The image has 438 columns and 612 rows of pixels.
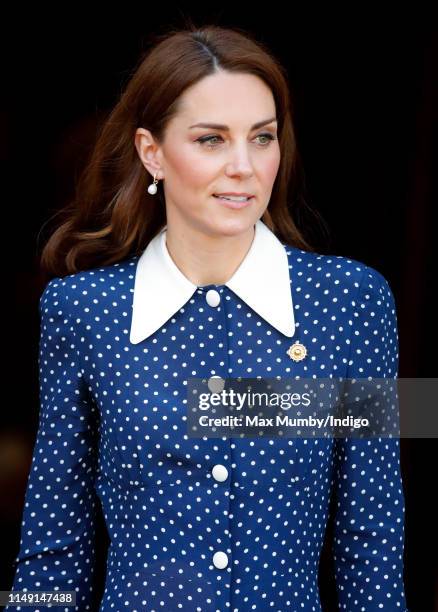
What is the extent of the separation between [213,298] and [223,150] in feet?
0.91

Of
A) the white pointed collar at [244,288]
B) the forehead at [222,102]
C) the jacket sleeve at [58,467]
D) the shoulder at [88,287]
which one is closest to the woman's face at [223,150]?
the forehead at [222,102]

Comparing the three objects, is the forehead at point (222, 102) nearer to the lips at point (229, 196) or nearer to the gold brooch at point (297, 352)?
the lips at point (229, 196)

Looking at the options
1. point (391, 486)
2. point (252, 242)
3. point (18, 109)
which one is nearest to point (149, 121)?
point (252, 242)

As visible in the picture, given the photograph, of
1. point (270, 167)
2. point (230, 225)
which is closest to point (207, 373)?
point (230, 225)

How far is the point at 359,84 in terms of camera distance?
132 inches

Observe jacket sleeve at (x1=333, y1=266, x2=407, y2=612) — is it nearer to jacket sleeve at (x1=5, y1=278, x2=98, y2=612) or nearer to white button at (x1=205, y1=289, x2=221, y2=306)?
white button at (x1=205, y1=289, x2=221, y2=306)

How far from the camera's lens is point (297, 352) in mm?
2023

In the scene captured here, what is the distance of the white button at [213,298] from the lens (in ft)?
6.79

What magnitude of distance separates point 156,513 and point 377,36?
1806 mm

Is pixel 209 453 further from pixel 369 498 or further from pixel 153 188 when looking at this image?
pixel 153 188

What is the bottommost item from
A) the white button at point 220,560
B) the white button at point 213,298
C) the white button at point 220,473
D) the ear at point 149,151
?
the white button at point 220,560

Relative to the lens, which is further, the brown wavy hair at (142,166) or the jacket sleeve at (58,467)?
the jacket sleeve at (58,467)

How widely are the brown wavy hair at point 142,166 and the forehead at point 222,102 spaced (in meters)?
0.02

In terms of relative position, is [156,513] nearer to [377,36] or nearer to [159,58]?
[159,58]
